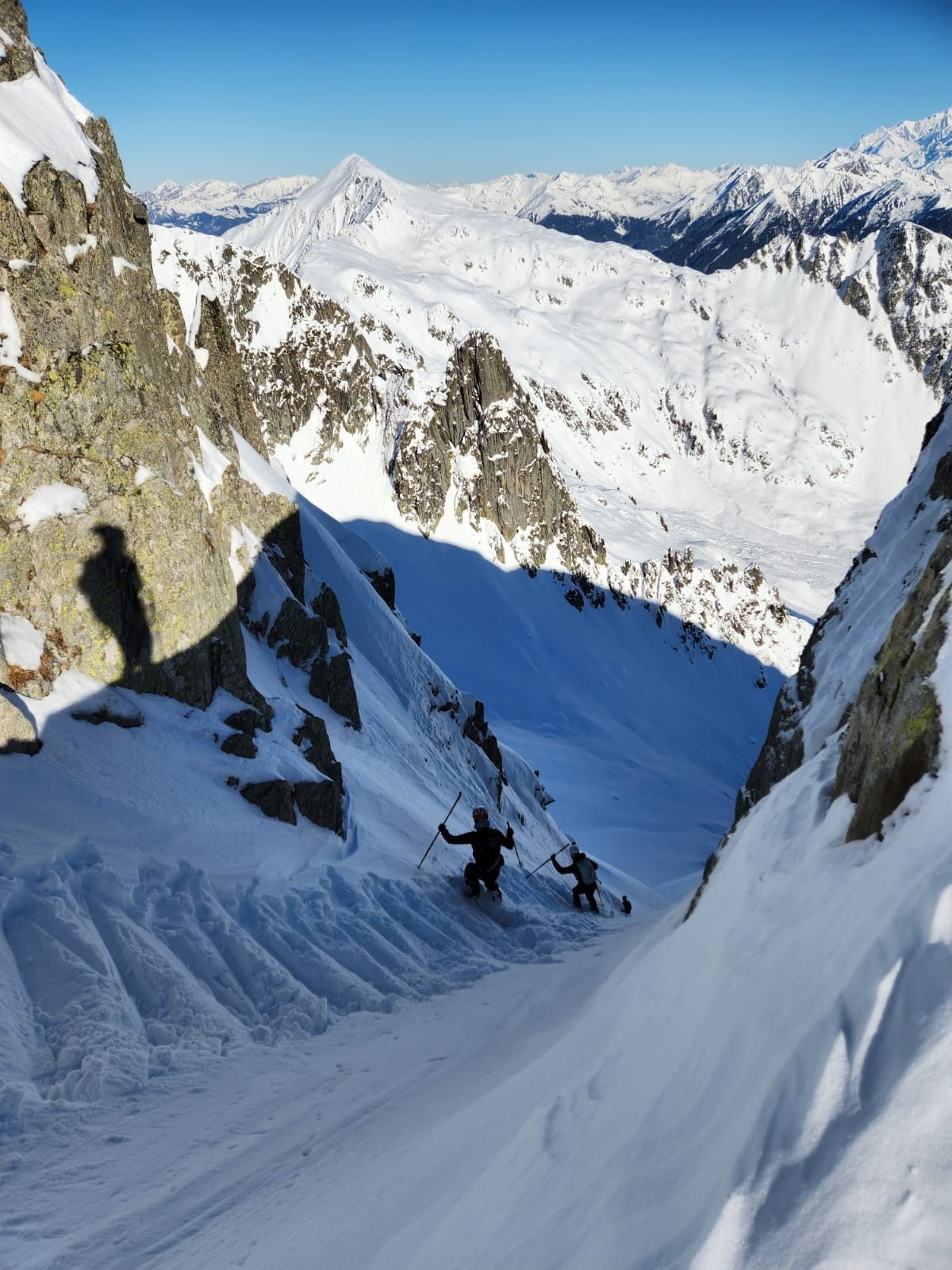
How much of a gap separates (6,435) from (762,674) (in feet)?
266

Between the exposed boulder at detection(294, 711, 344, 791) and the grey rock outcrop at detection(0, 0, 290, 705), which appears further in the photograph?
the exposed boulder at detection(294, 711, 344, 791)

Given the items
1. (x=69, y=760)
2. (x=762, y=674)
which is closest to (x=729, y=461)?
(x=762, y=674)

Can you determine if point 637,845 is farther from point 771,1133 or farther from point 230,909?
point 771,1133

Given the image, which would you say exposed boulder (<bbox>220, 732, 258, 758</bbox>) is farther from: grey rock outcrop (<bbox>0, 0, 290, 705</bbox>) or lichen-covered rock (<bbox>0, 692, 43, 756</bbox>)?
lichen-covered rock (<bbox>0, 692, 43, 756</bbox>)

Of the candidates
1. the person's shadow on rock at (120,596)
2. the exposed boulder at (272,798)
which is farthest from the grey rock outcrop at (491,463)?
the exposed boulder at (272,798)

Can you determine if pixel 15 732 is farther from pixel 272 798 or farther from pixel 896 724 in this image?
pixel 896 724

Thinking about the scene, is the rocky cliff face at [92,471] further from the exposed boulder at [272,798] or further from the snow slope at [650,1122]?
the snow slope at [650,1122]

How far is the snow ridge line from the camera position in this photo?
Result: 6941 millimetres

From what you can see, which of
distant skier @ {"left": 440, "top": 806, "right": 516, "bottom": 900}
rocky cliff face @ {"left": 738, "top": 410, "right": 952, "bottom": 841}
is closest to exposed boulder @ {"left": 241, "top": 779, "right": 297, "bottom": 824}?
distant skier @ {"left": 440, "top": 806, "right": 516, "bottom": 900}

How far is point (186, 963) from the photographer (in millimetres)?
8523

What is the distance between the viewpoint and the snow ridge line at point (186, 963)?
6.94 metres

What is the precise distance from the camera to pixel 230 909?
9.73 metres

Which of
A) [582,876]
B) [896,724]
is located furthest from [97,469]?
[896,724]

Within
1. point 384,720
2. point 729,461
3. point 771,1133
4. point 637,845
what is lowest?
point 637,845
